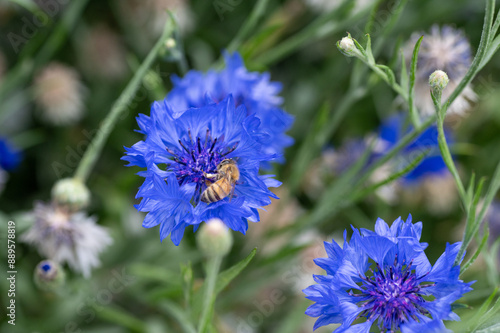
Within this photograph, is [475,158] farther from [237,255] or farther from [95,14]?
[95,14]

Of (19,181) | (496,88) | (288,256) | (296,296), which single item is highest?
(19,181)

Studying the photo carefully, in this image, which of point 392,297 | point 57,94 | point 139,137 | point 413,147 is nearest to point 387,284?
point 392,297

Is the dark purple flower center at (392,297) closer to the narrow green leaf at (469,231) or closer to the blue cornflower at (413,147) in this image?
the narrow green leaf at (469,231)

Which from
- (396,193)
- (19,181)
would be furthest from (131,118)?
(396,193)

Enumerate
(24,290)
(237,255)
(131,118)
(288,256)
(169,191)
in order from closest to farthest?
(169,191), (288,256), (24,290), (237,255), (131,118)

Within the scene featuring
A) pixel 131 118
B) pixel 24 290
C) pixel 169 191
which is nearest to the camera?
pixel 169 191

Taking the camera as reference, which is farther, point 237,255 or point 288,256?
point 237,255

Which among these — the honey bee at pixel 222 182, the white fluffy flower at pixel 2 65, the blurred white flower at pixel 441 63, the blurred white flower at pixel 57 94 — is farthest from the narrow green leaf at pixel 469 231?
the white fluffy flower at pixel 2 65
